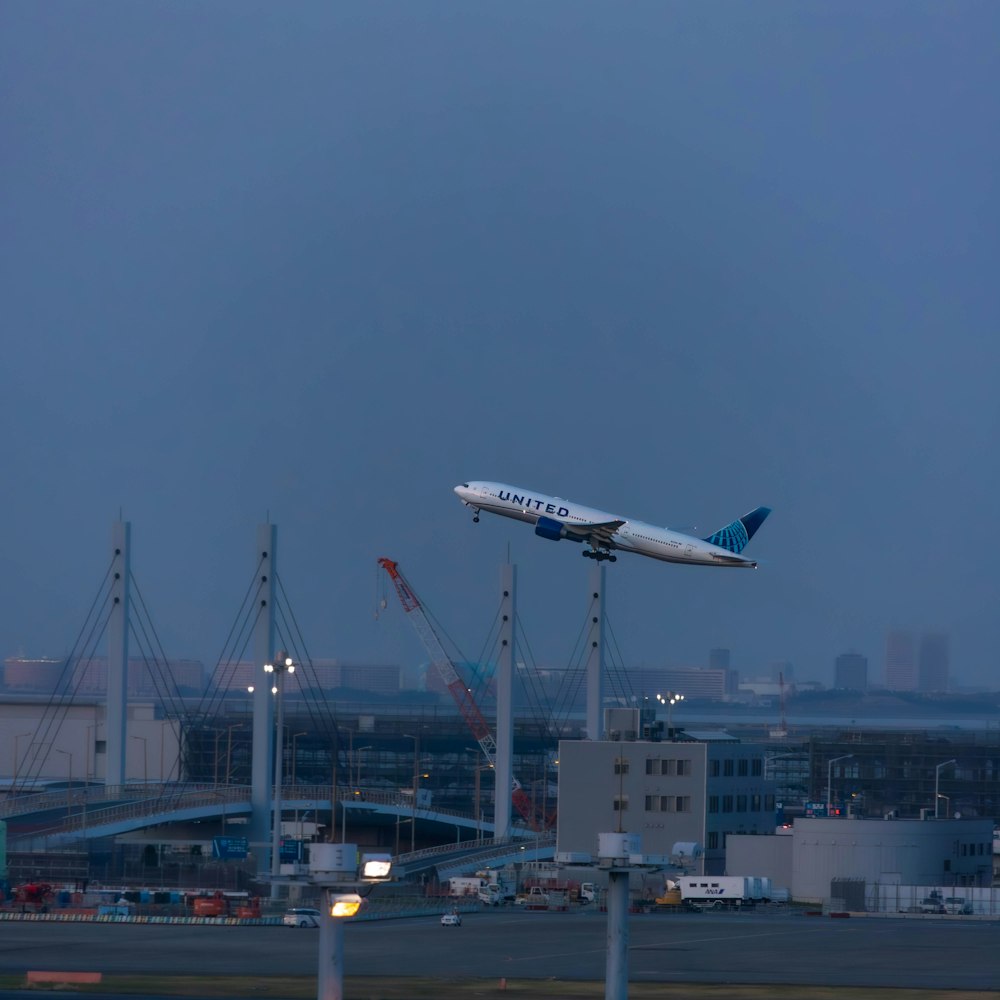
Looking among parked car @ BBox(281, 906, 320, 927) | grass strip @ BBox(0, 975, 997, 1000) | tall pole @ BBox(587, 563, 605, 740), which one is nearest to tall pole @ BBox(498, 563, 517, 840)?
tall pole @ BBox(587, 563, 605, 740)

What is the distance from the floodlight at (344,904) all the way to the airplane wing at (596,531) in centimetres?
9141

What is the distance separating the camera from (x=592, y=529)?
404 ft

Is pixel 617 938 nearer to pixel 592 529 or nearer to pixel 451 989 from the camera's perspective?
pixel 451 989

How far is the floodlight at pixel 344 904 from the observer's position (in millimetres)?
30828

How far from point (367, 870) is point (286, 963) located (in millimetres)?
35949

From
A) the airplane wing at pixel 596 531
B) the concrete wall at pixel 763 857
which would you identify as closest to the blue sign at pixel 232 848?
the airplane wing at pixel 596 531

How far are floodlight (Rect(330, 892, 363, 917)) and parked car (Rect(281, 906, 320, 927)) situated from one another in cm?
5176

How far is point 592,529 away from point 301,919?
155ft

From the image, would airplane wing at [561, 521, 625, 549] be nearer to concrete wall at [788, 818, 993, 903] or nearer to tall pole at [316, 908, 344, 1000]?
concrete wall at [788, 818, 993, 903]

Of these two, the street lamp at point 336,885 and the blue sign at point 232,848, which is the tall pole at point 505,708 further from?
the street lamp at point 336,885

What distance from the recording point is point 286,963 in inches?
2547

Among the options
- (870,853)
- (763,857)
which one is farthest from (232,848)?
(870,853)

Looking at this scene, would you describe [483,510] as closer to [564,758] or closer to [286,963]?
[564,758]

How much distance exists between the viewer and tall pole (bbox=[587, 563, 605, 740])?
16250 cm
